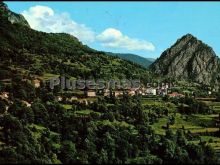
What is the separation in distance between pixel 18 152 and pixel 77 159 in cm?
1103

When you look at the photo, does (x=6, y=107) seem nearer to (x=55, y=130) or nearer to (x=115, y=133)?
(x=55, y=130)

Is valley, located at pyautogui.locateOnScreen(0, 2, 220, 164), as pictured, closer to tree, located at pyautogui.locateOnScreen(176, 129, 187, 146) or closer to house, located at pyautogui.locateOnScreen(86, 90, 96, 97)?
tree, located at pyautogui.locateOnScreen(176, 129, 187, 146)

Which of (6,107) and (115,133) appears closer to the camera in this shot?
(115,133)

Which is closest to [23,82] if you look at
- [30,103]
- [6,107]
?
[30,103]

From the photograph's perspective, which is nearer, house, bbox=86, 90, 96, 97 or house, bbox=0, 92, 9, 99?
house, bbox=0, 92, 9, 99

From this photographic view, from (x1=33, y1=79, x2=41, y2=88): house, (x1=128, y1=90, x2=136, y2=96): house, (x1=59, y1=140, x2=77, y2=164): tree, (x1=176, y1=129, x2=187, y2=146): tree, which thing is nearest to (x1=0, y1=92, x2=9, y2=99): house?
(x1=33, y1=79, x2=41, y2=88): house

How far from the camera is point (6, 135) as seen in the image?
106188mm

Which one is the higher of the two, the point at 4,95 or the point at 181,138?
the point at 4,95

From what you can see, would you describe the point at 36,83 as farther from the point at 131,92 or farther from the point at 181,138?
the point at 181,138

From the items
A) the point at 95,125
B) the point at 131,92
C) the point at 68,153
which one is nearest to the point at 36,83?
the point at 131,92

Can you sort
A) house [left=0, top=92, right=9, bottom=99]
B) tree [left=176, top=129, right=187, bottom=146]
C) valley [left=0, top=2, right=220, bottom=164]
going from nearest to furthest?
valley [left=0, top=2, right=220, bottom=164] < tree [left=176, top=129, right=187, bottom=146] < house [left=0, top=92, right=9, bottom=99]

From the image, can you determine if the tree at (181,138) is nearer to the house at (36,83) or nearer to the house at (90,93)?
the house at (90,93)

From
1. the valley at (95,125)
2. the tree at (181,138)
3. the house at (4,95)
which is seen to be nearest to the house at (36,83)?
the valley at (95,125)

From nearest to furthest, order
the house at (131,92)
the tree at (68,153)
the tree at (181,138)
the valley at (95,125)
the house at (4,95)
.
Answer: the tree at (68,153) → the valley at (95,125) → the tree at (181,138) → the house at (4,95) → the house at (131,92)
